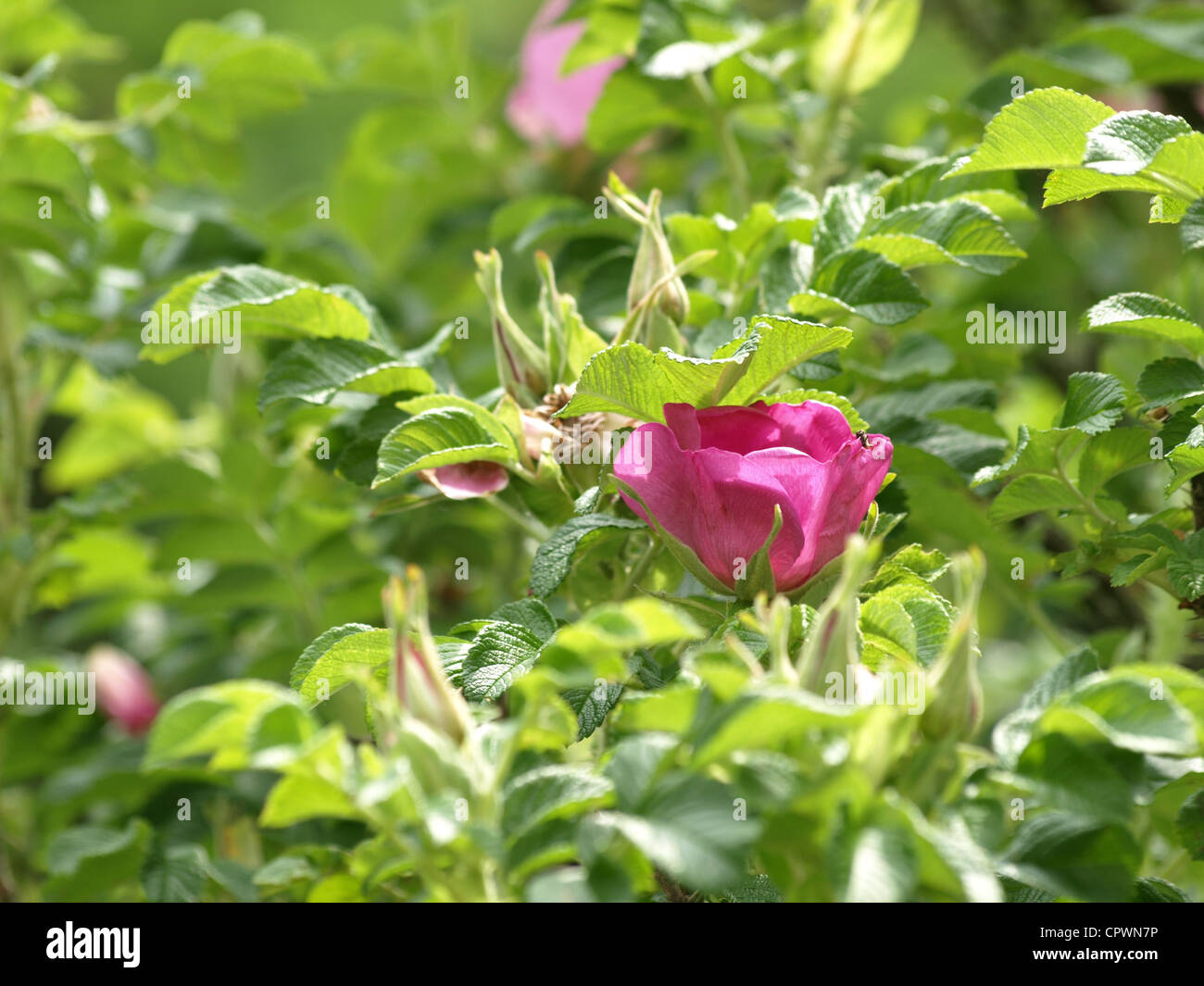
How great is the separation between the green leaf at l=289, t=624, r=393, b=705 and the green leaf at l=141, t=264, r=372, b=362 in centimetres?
20

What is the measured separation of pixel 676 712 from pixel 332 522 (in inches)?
22.9

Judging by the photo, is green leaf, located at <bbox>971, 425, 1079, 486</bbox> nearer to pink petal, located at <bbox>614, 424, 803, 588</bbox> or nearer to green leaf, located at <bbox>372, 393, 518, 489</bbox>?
pink petal, located at <bbox>614, 424, 803, 588</bbox>

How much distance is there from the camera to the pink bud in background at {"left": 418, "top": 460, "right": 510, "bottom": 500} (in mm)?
621

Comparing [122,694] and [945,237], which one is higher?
[945,237]

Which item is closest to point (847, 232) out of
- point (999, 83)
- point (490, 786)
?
point (999, 83)

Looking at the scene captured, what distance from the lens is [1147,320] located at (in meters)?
0.59

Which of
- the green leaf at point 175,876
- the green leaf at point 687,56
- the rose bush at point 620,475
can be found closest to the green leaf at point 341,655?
the rose bush at point 620,475

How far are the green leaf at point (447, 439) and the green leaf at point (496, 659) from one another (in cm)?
8

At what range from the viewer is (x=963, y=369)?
878mm

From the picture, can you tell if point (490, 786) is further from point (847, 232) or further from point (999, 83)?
point (999, 83)

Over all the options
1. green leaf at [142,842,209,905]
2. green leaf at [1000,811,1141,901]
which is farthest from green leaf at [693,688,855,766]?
green leaf at [142,842,209,905]

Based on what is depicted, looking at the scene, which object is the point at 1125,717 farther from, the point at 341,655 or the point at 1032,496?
the point at 341,655

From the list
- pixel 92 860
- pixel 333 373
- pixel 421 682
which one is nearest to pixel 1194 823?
pixel 421 682

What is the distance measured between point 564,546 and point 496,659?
6 cm
